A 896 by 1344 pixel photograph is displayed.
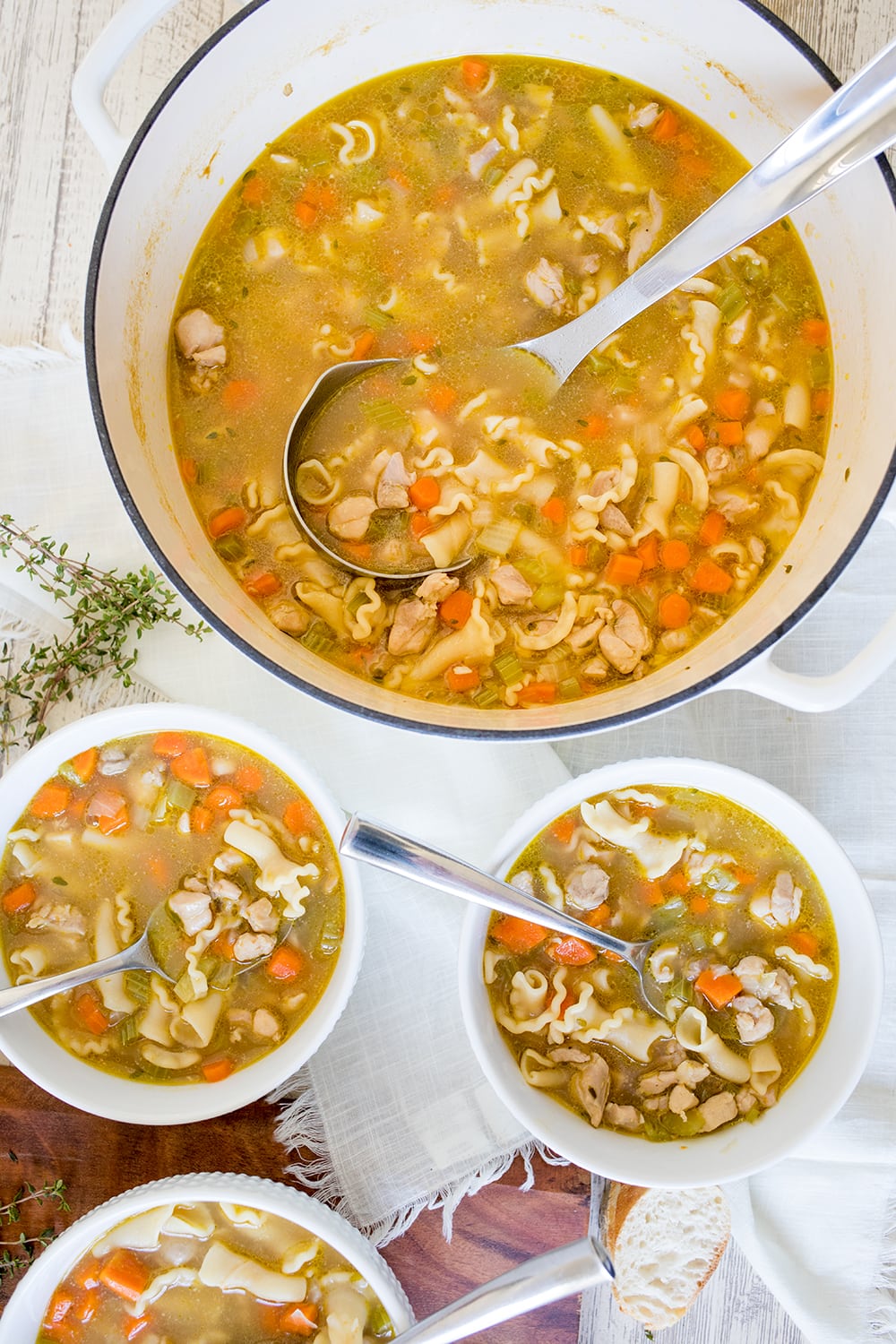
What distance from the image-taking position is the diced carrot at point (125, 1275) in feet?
13.0

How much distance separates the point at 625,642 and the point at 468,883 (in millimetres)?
904

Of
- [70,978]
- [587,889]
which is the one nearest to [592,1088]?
[587,889]

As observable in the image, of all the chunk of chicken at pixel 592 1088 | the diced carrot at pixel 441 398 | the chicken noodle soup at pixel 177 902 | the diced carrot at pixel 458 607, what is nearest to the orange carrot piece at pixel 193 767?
the chicken noodle soup at pixel 177 902

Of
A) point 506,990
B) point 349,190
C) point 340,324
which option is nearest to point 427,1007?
point 506,990

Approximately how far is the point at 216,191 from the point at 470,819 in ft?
7.62

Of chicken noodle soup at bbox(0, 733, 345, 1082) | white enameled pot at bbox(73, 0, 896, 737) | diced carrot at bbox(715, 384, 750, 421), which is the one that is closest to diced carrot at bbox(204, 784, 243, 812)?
chicken noodle soup at bbox(0, 733, 345, 1082)

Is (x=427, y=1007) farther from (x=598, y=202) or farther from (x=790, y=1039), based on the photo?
(x=598, y=202)

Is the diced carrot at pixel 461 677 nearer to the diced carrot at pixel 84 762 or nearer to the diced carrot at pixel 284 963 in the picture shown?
the diced carrot at pixel 284 963

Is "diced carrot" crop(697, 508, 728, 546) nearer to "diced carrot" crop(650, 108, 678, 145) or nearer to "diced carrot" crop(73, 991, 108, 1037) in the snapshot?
"diced carrot" crop(650, 108, 678, 145)

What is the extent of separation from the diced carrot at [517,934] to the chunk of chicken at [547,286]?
203 cm

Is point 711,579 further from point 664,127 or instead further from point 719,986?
point 664,127

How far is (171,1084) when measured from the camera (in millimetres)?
3932

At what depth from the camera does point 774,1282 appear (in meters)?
4.18

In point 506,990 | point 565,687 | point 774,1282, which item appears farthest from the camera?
point 774,1282
